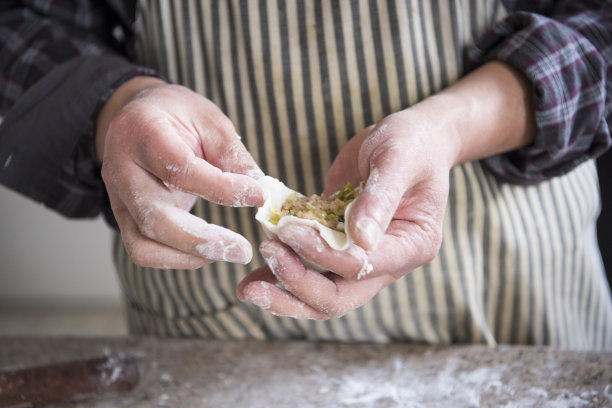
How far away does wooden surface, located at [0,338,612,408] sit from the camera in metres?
0.85

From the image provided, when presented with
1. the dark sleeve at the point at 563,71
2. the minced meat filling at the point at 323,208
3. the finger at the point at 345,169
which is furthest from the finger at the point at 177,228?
the dark sleeve at the point at 563,71

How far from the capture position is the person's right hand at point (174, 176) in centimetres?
70

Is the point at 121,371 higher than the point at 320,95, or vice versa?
the point at 320,95

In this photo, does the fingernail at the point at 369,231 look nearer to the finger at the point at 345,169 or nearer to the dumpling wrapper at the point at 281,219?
the dumpling wrapper at the point at 281,219

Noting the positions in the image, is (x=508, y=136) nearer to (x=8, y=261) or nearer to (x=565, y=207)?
(x=565, y=207)

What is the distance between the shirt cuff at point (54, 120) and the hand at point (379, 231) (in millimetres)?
396

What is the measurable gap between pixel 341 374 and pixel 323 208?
30 cm

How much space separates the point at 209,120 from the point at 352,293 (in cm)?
30

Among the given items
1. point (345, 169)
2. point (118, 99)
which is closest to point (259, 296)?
point (345, 169)

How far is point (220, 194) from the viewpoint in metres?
0.69

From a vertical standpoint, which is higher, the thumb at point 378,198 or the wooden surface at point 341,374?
the thumb at point 378,198

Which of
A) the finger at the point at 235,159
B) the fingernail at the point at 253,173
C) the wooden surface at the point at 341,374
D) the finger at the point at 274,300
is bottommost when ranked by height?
the wooden surface at the point at 341,374

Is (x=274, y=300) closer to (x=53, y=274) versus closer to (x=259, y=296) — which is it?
(x=259, y=296)

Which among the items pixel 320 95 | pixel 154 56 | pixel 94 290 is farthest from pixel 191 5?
pixel 94 290
